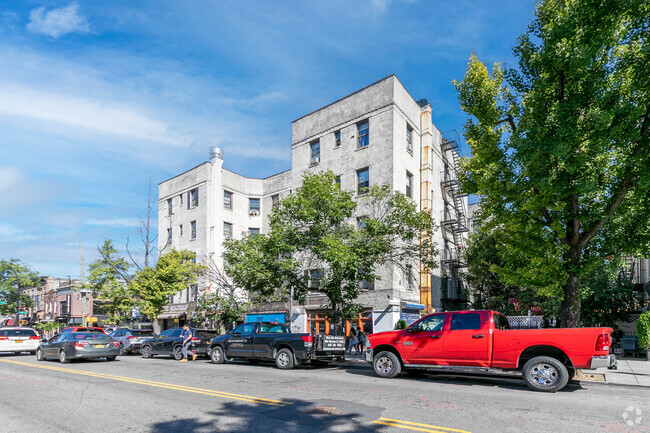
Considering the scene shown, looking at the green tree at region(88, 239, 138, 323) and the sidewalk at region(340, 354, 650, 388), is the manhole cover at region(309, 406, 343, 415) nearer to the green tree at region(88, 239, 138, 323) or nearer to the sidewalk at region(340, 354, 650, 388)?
the sidewalk at region(340, 354, 650, 388)

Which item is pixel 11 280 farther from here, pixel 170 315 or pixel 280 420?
pixel 280 420

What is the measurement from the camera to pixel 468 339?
36.5 feet

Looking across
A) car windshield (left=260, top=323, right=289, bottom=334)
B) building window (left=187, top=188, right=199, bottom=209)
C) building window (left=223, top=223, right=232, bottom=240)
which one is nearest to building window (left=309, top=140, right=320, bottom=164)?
building window (left=223, top=223, right=232, bottom=240)

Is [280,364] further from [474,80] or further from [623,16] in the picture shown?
[623,16]

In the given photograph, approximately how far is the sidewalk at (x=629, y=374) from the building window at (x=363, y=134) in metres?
17.7

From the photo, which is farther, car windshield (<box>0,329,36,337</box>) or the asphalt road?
car windshield (<box>0,329,36,337</box>)

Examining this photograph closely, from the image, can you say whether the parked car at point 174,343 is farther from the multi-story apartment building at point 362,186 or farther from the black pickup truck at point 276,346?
the multi-story apartment building at point 362,186

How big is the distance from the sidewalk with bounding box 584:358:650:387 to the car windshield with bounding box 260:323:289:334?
10.0 m

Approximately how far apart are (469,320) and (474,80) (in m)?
7.40

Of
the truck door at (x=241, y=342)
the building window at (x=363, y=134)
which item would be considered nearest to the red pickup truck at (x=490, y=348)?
the truck door at (x=241, y=342)

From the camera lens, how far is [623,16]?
1134 centimetres

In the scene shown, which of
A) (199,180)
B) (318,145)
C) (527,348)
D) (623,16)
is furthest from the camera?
(199,180)

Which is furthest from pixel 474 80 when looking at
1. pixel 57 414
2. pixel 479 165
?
pixel 57 414

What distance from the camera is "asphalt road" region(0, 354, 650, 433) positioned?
670 centimetres
